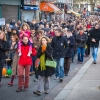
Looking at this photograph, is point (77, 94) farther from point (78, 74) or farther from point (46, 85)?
point (78, 74)

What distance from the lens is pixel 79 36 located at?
15.0 metres

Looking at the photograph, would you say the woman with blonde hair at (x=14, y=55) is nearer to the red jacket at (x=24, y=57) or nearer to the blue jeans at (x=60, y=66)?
the red jacket at (x=24, y=57)

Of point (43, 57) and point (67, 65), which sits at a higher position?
point (43, 57)

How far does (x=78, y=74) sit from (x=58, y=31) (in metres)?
2.36

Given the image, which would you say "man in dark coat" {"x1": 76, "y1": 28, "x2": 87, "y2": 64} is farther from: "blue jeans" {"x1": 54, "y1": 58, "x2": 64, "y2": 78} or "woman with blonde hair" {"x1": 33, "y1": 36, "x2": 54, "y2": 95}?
"woman with blonde hair" {"x1": 33, "y1": 36, "x2": 54, "y2": 95}

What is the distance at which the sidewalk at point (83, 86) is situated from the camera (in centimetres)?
888

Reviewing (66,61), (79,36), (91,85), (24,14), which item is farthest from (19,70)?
(24,14)

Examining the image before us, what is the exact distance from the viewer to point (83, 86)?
400 inches

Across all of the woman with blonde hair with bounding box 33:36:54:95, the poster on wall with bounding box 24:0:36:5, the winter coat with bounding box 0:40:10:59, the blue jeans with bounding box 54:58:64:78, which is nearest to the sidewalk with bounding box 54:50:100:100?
the blue jeans with bounding box 54:58:64:78

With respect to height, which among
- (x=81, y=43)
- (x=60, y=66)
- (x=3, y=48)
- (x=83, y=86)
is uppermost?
(x=3, y=48)

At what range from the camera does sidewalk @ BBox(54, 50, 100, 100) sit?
350 inches

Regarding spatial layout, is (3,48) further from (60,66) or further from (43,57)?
(60,66)

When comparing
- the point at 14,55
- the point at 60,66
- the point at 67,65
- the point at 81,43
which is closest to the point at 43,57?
the point at 14,55

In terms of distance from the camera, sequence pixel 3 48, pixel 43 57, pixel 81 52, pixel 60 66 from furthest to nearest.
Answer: pixel 81 52 → pixel 60 66 → pixel 3 48 → pixel 43 57
